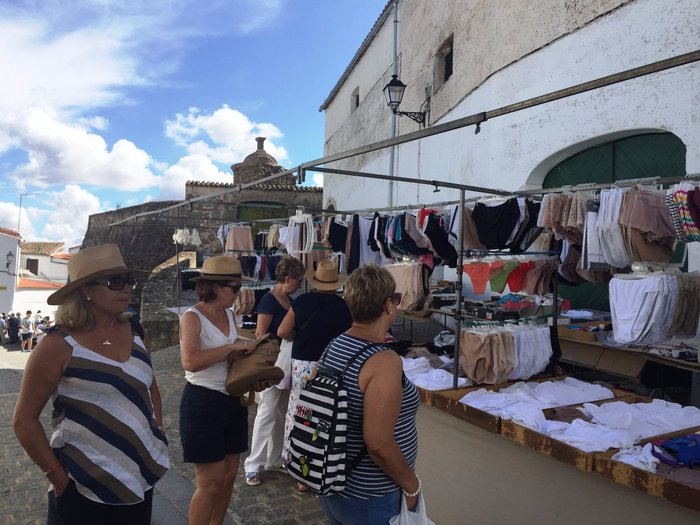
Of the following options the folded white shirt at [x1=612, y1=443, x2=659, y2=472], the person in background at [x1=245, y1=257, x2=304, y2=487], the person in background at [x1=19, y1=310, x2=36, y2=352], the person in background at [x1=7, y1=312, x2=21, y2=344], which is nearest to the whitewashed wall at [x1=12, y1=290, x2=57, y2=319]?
the person in background at [x1=7, y1=312, x2=21, y2=344]

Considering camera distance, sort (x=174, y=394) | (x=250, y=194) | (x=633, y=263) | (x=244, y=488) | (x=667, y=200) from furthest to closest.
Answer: (x=250, y=194)
(x=174, y=394)
(x=244, y=488)
(x=633, y=263)
(x=667, y=200)

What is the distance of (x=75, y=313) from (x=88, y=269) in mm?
206

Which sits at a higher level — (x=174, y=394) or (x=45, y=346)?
(x=45, y=346)

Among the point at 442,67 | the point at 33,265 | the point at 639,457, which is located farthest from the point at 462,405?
the point at 33,265

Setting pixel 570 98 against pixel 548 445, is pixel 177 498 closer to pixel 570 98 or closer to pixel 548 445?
pixel 548 445

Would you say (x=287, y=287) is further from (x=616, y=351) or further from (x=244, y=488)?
(x=616, y=351)

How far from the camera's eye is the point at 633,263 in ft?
12.1

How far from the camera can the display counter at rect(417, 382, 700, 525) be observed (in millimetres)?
2395

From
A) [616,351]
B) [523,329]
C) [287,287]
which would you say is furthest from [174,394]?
[616,351]

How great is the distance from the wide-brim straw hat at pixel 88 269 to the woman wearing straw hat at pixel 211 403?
0.70m

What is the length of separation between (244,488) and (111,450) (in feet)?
7.12

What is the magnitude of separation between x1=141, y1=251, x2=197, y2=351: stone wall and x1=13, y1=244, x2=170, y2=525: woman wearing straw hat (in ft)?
24.8

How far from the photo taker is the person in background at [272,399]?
414 cm

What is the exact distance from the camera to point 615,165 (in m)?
6.62
